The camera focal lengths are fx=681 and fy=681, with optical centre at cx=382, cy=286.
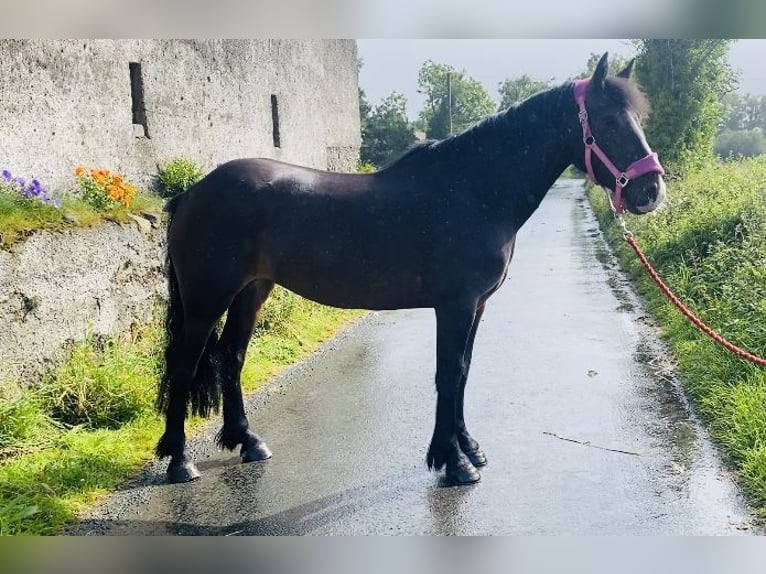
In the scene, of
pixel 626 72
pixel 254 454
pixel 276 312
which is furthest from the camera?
pixel 276 312

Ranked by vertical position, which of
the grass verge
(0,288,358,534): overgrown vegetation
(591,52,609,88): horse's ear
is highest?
(591,52,609,88): horse's ear

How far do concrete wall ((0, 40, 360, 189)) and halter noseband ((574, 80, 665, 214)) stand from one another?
3.20 m

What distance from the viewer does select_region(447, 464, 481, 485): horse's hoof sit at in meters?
3.48

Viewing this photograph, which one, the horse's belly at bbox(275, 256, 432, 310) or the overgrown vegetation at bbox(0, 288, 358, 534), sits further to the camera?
the horse's belly at bbox(275, 256, 432, 310)

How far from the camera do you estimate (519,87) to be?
4.71 m

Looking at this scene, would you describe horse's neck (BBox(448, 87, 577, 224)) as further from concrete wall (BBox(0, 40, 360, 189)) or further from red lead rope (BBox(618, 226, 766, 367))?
concrete wall (BBox(0, 40, 360, 189))

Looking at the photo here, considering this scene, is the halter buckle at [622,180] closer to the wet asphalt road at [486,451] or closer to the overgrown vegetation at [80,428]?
the wet asphalt road at [486,451]

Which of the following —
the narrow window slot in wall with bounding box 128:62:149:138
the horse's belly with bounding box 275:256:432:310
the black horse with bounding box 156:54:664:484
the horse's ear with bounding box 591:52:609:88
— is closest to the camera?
the horse's ear with bounding box 591:52:609:88

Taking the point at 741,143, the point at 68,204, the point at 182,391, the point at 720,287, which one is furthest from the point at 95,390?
the point at 741,143

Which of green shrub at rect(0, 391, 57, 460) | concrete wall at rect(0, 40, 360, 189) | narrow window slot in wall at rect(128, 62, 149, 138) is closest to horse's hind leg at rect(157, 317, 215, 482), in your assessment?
green shrub at rect(0, 391, 57, 460)

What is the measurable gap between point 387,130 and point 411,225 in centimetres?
267

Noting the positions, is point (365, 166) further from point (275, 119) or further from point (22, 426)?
point (22, 426)
